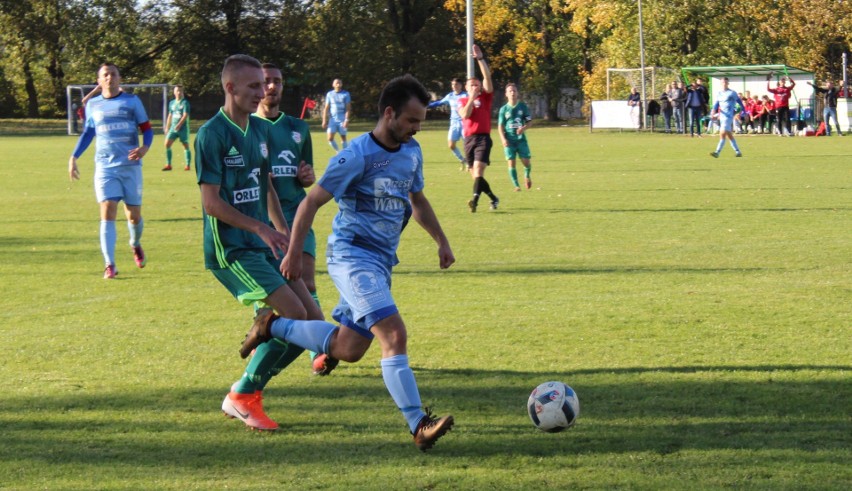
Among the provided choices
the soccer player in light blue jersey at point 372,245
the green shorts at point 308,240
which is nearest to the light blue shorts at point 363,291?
the soccer player in light blue jersey at point 372,245

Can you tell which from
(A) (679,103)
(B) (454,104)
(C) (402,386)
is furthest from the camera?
(A) (679,103)

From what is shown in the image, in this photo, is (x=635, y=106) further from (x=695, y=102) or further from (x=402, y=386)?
(x=402, y=386)

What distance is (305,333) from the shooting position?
5582 millimetres

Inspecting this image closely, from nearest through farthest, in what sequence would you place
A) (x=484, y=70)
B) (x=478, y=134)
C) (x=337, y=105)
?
(x=484, y=70)
(x=478, y=134)
(x=337, y=105)

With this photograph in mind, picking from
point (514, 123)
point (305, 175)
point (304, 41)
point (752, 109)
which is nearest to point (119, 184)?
point (305, 175)

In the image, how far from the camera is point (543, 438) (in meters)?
5.55

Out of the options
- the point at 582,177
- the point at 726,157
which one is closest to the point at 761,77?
the point at 726,157

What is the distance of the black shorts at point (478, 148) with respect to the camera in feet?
55.0

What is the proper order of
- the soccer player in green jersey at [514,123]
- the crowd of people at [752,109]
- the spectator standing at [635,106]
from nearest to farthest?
the soccer player in green jersey at [514,123] < the crowd of people at [752,109] < the spectator standing at [635,106]

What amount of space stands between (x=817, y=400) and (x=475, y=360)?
2184 mm

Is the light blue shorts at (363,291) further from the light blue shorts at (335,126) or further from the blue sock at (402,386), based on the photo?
the light blue shorts at (335,126)

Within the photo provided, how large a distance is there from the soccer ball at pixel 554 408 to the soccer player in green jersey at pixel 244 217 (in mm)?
1307

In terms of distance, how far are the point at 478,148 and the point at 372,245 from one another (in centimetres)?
1144

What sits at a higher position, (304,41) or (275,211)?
(304,41)
